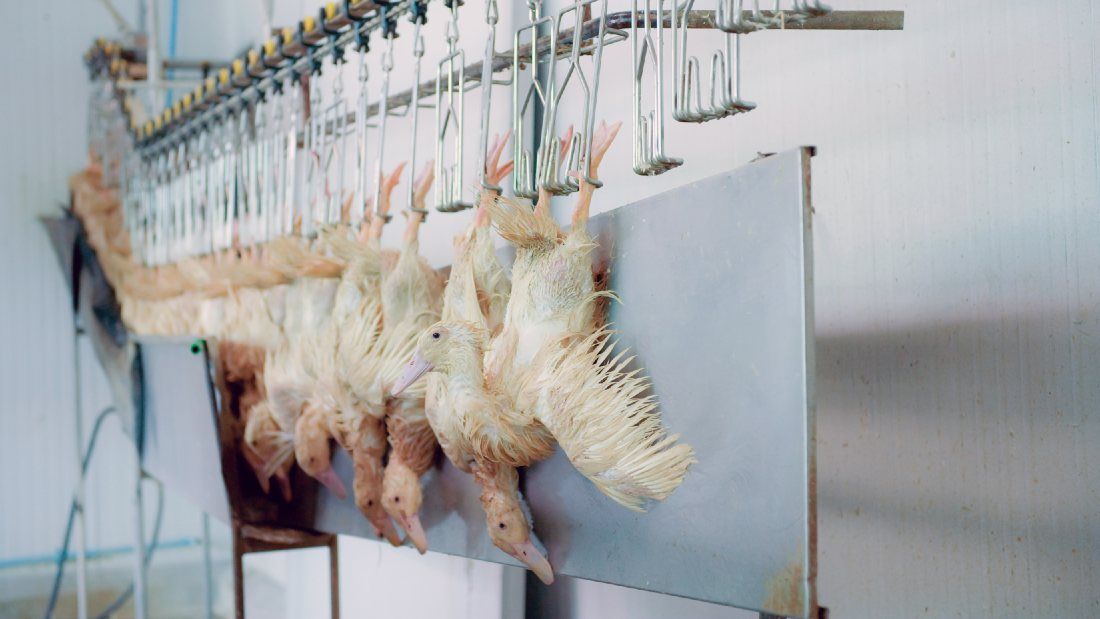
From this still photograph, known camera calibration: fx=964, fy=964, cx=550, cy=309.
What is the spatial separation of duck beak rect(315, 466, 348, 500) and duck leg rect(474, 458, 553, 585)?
39cm

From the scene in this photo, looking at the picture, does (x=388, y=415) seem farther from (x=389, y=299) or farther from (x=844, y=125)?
(x=844, y=125)

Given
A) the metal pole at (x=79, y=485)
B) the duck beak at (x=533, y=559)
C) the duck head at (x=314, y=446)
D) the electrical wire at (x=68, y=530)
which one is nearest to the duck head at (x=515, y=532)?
the duck beak at (x=533, y=559)

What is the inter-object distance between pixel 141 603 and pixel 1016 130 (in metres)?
1.75

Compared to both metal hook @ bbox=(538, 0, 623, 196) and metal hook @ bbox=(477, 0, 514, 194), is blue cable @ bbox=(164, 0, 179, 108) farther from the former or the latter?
metal hook @ bbox=(538, 0, 623, 196)

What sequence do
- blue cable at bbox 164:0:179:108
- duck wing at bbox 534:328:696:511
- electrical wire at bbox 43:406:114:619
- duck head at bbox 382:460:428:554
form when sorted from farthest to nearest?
blue cable at bbox 164:0:179:108 < electrical wire at bbox 43:406:114:619 < duck head at bbox 382:460:428:554 < duck wing at bbox 534:328:696:511

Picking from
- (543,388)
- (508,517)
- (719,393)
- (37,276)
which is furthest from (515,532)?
(37,276)

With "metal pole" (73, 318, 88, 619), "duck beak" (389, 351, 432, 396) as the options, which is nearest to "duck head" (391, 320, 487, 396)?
"duck beak" (389, 351, 432, 396)

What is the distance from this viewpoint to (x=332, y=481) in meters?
1.23

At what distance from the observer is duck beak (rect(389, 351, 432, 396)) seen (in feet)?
2.88

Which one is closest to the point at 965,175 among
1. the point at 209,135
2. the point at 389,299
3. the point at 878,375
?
the point at 878,375

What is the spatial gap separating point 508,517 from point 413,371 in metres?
0.16

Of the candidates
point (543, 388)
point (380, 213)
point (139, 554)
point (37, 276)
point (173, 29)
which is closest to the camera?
point (543, 388)

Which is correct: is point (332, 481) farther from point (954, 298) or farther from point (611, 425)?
point (954, 298)

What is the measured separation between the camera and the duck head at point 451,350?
2.83 feet
